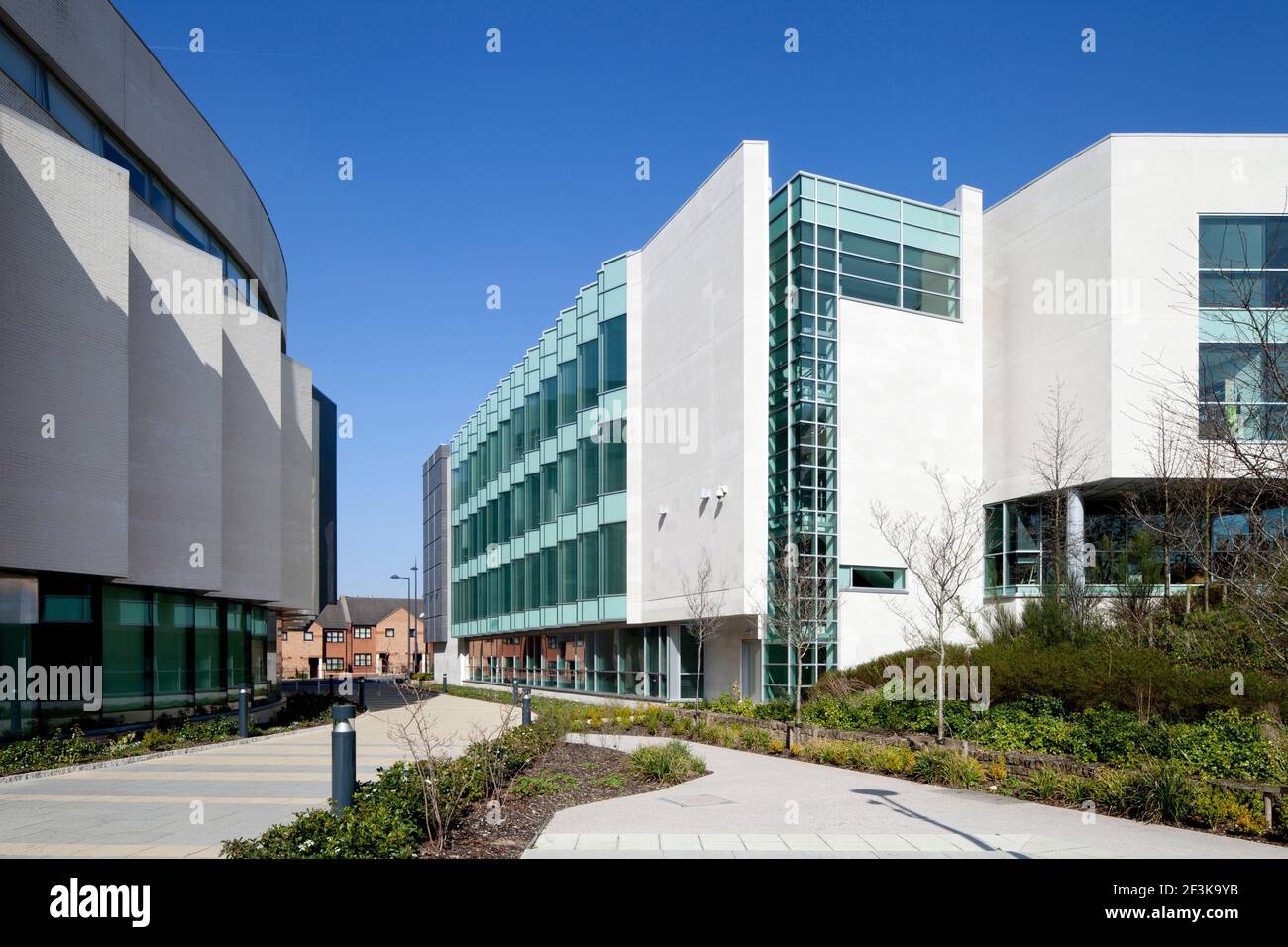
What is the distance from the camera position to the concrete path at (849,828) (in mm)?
9133

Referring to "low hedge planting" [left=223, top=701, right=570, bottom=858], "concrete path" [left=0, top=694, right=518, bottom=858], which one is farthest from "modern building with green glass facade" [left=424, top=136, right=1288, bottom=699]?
"low hedge planting" [left=223, top=701, right=570, bottom=858]

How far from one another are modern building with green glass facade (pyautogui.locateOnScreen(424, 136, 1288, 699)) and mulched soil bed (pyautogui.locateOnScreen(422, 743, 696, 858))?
1101cm

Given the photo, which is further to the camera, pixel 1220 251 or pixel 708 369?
pixel 708 369

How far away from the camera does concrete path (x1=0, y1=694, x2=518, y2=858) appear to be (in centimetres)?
997

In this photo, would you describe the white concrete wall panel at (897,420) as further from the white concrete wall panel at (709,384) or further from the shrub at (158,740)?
the shrub at (158,740)

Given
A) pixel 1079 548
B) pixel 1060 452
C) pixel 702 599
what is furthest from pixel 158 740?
pixel 1060 452

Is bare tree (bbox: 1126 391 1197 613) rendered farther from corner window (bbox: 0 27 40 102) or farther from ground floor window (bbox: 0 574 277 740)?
corner window (bbox: 0 27 40 102)

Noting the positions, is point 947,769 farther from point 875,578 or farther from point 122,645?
point 122,645

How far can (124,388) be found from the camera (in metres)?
20.1

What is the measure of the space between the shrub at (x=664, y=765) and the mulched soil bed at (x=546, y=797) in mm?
181

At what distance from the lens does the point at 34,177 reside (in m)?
18.5
